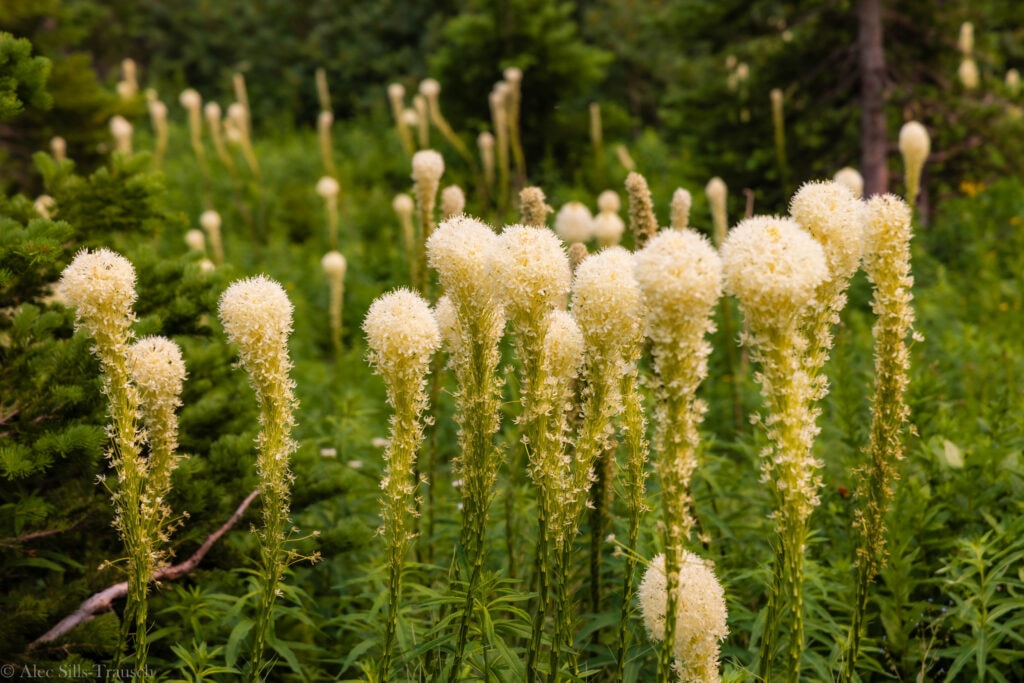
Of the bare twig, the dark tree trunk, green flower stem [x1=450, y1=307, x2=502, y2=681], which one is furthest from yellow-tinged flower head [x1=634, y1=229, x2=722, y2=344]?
the dark tree trunk

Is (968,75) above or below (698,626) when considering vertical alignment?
above

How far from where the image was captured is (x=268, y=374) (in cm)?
244

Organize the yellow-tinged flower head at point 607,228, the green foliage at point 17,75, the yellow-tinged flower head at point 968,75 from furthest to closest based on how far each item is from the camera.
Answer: the yellow-tinged flower head at point 968,75, the yellow-tinged flower head at point 607,228, the green foliage at point 17,75

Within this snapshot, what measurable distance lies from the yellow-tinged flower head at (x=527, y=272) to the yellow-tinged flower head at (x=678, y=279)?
0.36 m

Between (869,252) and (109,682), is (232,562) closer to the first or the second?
(109,682)

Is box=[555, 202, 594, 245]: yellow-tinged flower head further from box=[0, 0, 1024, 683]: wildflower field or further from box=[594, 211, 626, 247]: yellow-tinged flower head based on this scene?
box=[594, 211, 626, 247]: yellow-tinged flower head

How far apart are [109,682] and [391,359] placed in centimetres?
136

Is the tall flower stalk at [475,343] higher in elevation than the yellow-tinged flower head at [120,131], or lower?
lower

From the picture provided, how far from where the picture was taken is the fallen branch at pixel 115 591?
3.00 meters

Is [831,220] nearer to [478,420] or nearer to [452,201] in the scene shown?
[478,420]

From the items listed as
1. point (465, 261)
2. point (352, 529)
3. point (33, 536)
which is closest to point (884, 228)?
point (465, 261)

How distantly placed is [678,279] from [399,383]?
887mm

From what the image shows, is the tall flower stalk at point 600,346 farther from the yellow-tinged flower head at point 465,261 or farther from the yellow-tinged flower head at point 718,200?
the yellow-tinged flower head at point 718,200

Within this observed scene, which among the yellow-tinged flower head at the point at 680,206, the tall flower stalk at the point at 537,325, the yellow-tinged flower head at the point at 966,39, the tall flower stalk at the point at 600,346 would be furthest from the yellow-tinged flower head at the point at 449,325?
the yellow-tinged flower head at the point at 966,39
